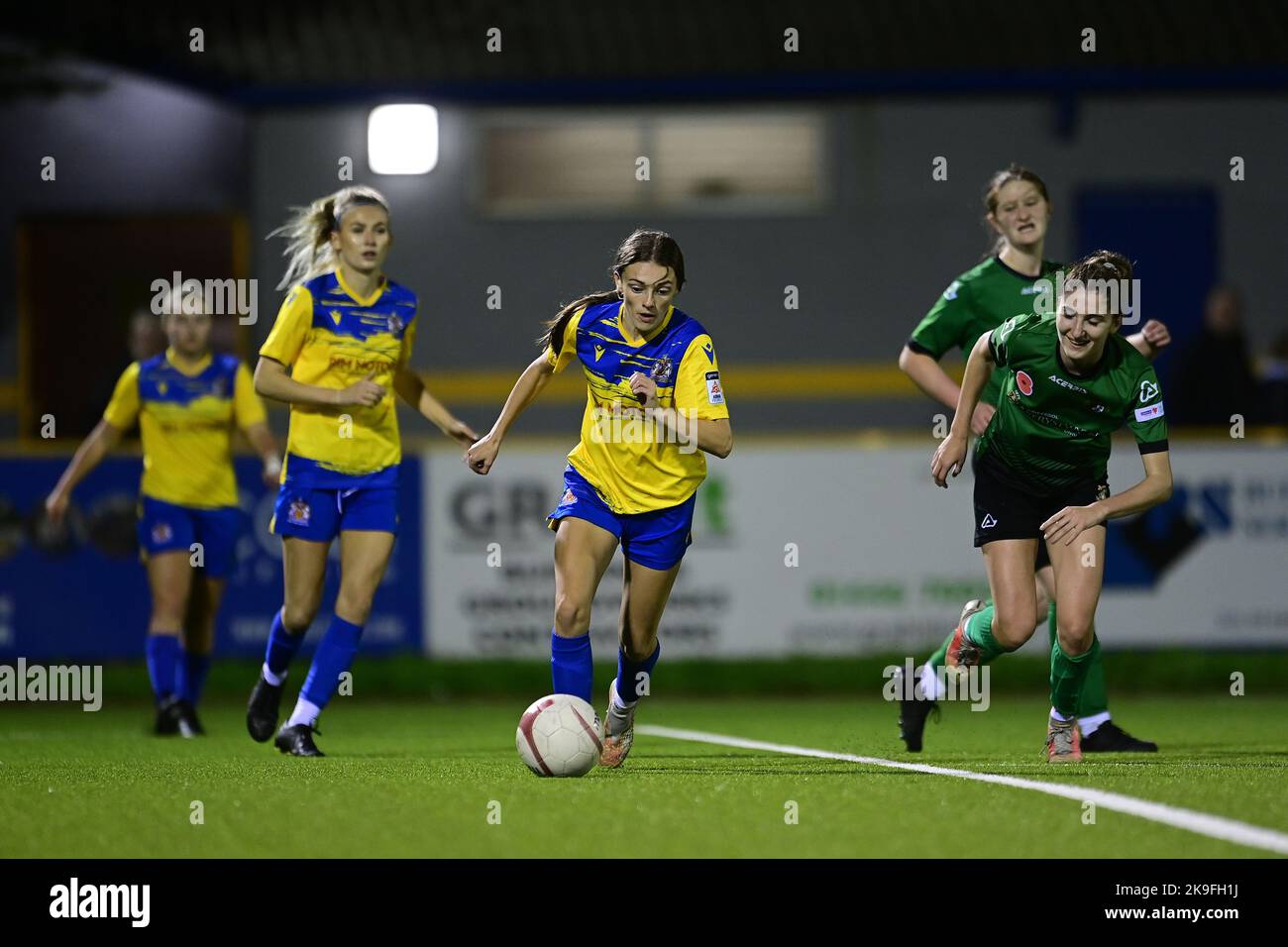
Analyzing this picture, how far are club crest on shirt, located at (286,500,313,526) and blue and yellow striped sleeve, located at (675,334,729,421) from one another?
186cm

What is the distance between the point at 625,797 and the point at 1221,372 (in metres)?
10.0

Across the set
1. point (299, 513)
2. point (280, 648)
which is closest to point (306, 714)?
point (280, 648)

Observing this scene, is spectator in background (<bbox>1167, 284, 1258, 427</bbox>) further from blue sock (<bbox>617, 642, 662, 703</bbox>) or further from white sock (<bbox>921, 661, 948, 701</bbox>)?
blue sock (<bbox>617, 642, 662, 703</bbox>)

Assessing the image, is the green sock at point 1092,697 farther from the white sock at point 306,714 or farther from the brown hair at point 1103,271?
the white sock at point 306,714

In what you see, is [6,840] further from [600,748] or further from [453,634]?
[453,634]

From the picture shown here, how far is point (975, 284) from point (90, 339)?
13351mm

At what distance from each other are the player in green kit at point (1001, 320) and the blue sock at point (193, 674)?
13.2 feet

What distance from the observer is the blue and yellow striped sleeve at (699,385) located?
709 cm

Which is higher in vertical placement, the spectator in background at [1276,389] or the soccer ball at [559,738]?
the spectator in background at [1276,389]

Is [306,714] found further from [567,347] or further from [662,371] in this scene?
[662,371]

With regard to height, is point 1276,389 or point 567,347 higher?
point 567,347

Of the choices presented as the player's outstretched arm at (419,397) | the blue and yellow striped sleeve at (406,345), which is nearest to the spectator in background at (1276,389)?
the player's outstretched arm at (419,397)

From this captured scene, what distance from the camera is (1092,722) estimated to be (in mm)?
8117
